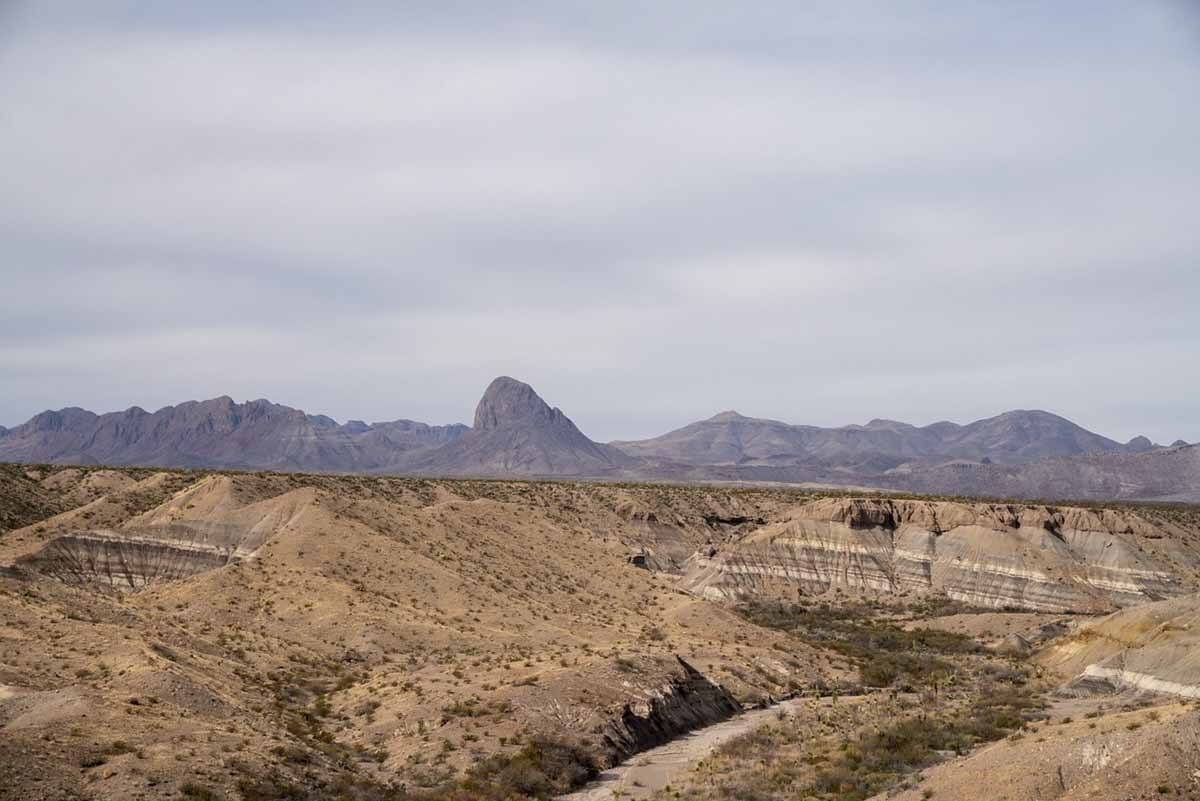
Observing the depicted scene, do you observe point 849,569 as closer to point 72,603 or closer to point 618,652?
point 618,652

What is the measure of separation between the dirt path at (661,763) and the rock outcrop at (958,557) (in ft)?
154

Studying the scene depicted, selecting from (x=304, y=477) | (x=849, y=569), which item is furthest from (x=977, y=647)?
(x=304, y=477)

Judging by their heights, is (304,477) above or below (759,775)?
above

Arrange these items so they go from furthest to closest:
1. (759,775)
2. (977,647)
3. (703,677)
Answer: (977,647) → (703,677) → (759,775)

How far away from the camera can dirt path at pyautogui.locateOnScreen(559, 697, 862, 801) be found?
34.5 m

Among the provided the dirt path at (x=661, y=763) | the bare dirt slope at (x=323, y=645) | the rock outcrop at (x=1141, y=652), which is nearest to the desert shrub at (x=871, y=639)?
the bare dirt slope at (x=323, y=645)

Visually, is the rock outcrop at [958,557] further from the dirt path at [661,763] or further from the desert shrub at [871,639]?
the dirt path at [661,763]

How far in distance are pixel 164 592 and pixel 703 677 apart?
34.1 metres

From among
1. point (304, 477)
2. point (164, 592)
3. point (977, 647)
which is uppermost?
point (304, 477)

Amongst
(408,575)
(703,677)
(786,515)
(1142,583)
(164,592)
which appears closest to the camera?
(703,677)

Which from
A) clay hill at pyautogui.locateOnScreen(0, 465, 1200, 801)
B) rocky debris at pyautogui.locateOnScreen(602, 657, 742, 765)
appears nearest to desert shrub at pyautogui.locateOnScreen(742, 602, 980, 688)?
clay hill at pyautogui.locateOnScreen(0, 465, 1200, 801)

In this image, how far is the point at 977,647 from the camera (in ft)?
228

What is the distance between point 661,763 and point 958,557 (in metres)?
66.5

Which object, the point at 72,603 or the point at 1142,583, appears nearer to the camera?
the point at 72,603
